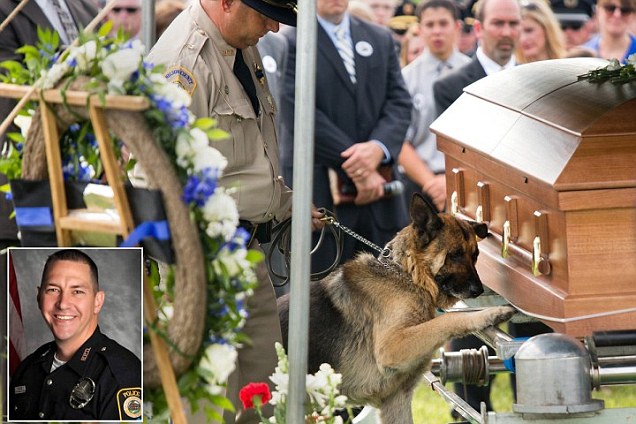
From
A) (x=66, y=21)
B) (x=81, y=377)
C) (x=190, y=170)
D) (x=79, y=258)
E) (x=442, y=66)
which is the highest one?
(x=442, y=66)

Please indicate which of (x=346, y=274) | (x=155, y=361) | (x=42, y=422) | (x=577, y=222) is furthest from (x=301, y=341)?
(x=346, y=274)

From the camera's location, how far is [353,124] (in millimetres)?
7750

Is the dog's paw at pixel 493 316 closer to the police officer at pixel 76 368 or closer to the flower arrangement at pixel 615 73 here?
the flower arrangement at pixel 615 73

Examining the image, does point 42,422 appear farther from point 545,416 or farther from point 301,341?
point 545,416

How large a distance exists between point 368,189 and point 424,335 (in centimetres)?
276

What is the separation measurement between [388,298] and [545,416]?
1069 mm

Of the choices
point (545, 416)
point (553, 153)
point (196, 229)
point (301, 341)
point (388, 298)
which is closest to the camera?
point (196, 229)

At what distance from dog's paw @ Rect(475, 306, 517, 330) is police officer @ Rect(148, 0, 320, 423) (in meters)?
0.82

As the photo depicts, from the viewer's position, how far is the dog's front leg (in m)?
4.75

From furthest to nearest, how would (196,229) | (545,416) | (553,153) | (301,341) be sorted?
(553,153) < (545,416) < (301,341) < (196,229)

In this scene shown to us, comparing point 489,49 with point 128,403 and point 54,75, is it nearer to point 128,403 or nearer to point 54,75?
point 54,75

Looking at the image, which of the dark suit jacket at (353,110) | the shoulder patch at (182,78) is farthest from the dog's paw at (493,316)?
the dark suit jacket at (353,110)

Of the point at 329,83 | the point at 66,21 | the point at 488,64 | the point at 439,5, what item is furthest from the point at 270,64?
the point at 439,5

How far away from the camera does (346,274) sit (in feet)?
17.3
